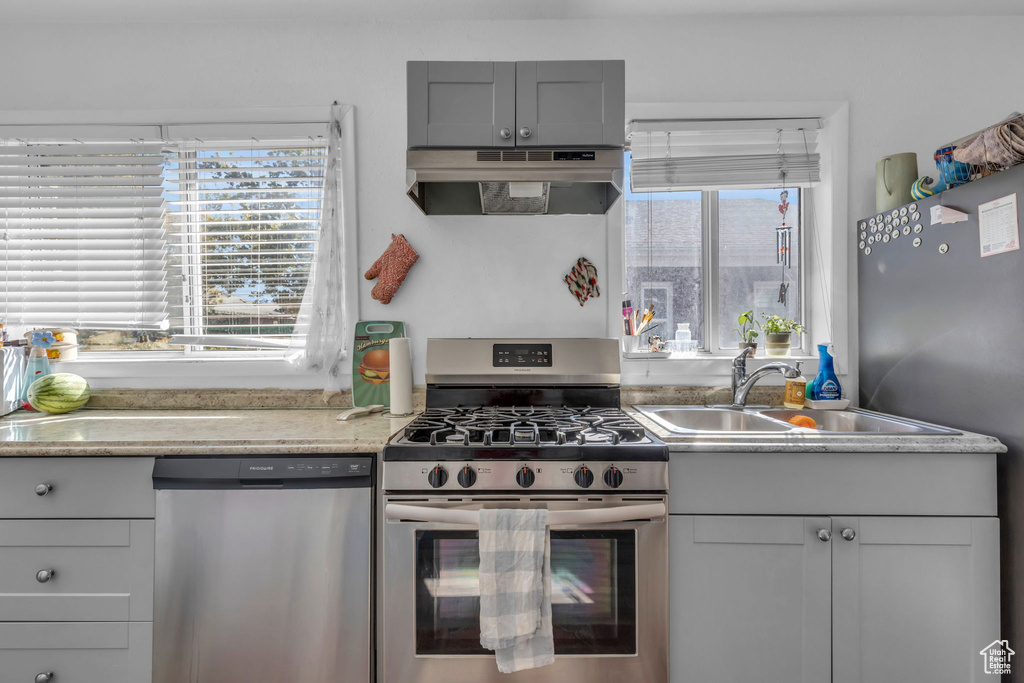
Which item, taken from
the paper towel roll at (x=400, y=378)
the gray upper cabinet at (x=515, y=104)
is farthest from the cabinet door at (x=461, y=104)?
the paper towel roll at (x=400, y=378)

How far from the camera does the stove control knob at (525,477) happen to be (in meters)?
1.38

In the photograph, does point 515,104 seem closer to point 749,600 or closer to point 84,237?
point 749,600

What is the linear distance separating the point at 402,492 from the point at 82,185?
6.65ft

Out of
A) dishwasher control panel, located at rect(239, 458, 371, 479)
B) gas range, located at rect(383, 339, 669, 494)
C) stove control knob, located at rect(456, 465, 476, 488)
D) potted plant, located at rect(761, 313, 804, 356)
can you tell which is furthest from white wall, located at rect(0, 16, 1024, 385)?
stove control knob, located at rect(456, 465, 476, 488)

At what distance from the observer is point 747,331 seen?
2.19 m

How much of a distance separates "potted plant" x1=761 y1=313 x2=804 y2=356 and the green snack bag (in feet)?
5.20

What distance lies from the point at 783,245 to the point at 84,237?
9.96 ft

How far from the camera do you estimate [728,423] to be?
6.53ft

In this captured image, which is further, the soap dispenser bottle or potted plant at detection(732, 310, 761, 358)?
potted plant at detection(732, 310, 761, 358)

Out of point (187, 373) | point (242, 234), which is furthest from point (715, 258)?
point (187, 373)

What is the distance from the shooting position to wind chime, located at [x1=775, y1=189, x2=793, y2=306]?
7.23ft

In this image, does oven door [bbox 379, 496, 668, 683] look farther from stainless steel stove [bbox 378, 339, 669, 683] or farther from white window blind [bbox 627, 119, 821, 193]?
white window blind [bbox 627, 119, 821, 193]

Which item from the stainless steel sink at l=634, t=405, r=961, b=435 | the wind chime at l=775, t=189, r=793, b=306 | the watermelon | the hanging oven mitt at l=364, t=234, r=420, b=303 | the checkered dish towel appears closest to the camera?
the checkered dish towel

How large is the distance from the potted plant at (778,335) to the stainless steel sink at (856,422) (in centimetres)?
29
